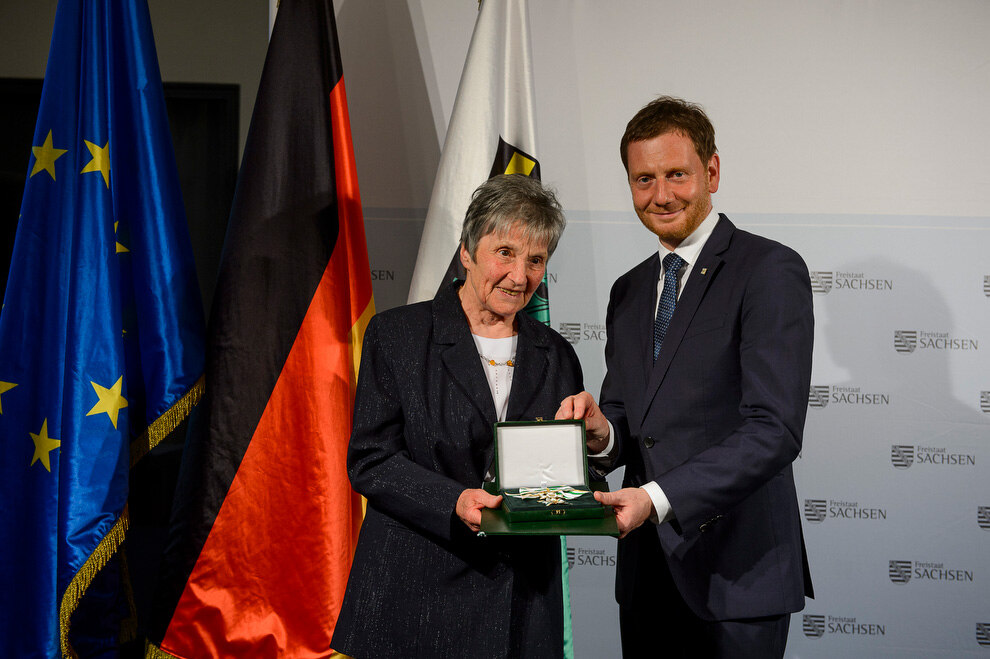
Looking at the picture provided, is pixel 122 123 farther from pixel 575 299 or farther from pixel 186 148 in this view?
pixel 575 299

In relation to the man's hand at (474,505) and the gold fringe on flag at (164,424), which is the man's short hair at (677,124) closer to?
the man's hand at (474,505)

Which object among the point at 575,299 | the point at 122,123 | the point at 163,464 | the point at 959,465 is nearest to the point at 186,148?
the point at 122,123

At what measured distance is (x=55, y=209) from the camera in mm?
2043

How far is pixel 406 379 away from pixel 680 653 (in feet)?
2.96

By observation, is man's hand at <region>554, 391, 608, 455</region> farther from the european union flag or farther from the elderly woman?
the european union flag

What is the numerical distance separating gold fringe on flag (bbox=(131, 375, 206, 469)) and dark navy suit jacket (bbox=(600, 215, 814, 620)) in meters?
1.32

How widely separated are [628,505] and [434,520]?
0.38 metres

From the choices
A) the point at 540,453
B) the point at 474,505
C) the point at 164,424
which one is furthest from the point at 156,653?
the point at 540,453

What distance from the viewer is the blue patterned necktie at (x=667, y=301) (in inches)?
65.8

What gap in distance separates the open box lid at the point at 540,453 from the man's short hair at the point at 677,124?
0.78 meters

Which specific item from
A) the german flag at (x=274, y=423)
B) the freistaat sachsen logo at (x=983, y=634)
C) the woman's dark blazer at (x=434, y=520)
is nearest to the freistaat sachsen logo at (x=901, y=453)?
the freistaat sachsen logo at (x=983, y=634)

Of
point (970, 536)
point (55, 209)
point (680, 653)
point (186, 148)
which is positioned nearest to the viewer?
point (680, 653)

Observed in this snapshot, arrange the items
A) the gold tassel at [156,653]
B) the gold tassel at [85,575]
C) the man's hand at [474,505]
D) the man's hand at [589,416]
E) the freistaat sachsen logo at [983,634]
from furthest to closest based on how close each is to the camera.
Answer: the freistaat sachsen logo at [983,634] → the gold tassel at [156,653] → the gold tassel at [85,575] → the man's hand at [589,416] → the man's hand at [474,505]

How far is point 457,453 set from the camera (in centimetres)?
149
